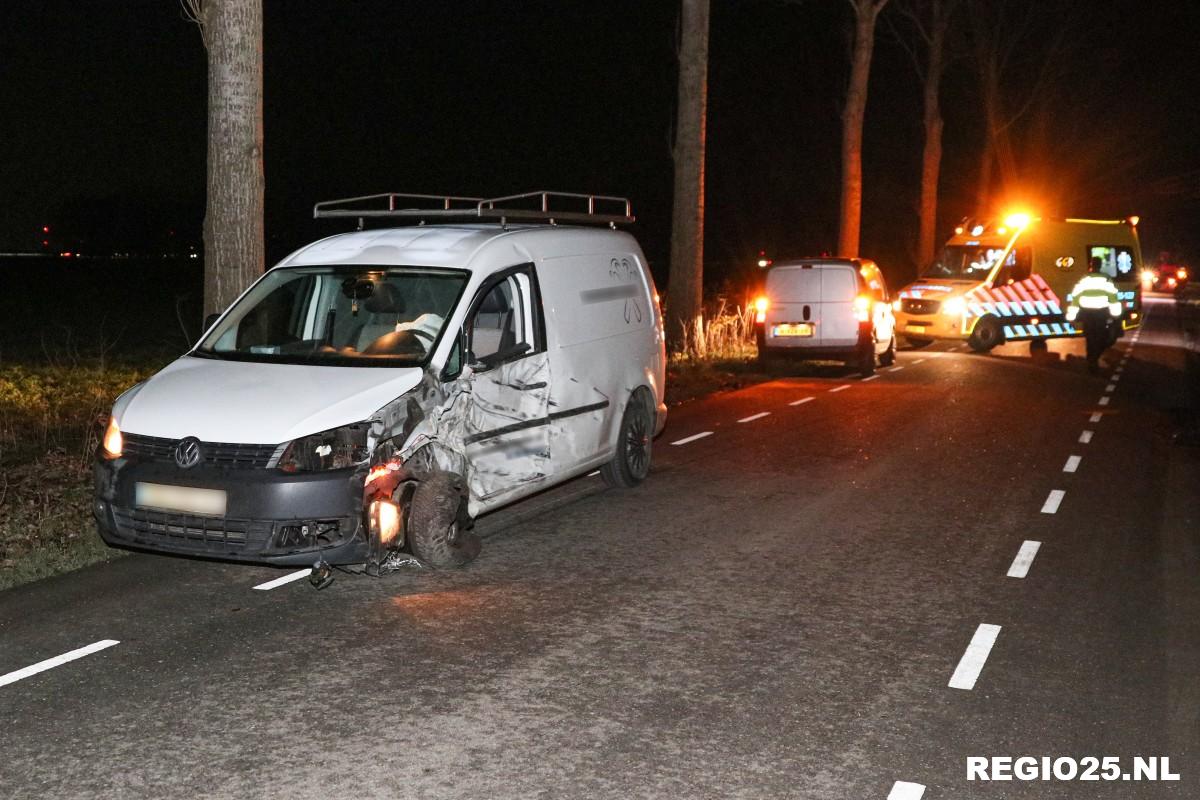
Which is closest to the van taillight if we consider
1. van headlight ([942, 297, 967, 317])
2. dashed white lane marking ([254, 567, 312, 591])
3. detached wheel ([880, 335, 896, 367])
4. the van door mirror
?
detached wheel ([880, 335, 896, 367])

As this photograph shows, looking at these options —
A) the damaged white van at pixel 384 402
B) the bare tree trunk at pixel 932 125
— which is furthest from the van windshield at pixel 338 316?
the bare tree trunk at pixel 932 125

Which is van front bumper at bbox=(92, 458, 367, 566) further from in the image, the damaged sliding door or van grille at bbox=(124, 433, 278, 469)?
the damaged sliding door

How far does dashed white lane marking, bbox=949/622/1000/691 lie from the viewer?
241 inches

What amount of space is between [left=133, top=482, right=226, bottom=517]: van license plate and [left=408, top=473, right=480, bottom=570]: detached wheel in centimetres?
112

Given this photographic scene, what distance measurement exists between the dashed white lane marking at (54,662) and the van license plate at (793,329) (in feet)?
51.5

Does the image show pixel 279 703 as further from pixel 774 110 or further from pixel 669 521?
pixel 774 110

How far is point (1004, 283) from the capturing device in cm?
2723

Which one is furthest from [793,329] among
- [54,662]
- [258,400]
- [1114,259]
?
[54,662]

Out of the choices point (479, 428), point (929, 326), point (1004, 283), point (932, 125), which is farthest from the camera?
point (932, 125)

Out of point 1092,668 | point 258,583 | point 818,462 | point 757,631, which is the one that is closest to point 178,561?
point 258,583

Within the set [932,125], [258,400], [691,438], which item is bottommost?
[691,438]

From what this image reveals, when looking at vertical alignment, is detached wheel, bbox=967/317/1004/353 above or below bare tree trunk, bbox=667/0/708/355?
below

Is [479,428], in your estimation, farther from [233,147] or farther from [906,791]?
[233,147]

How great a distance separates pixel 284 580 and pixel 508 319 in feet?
7.69
